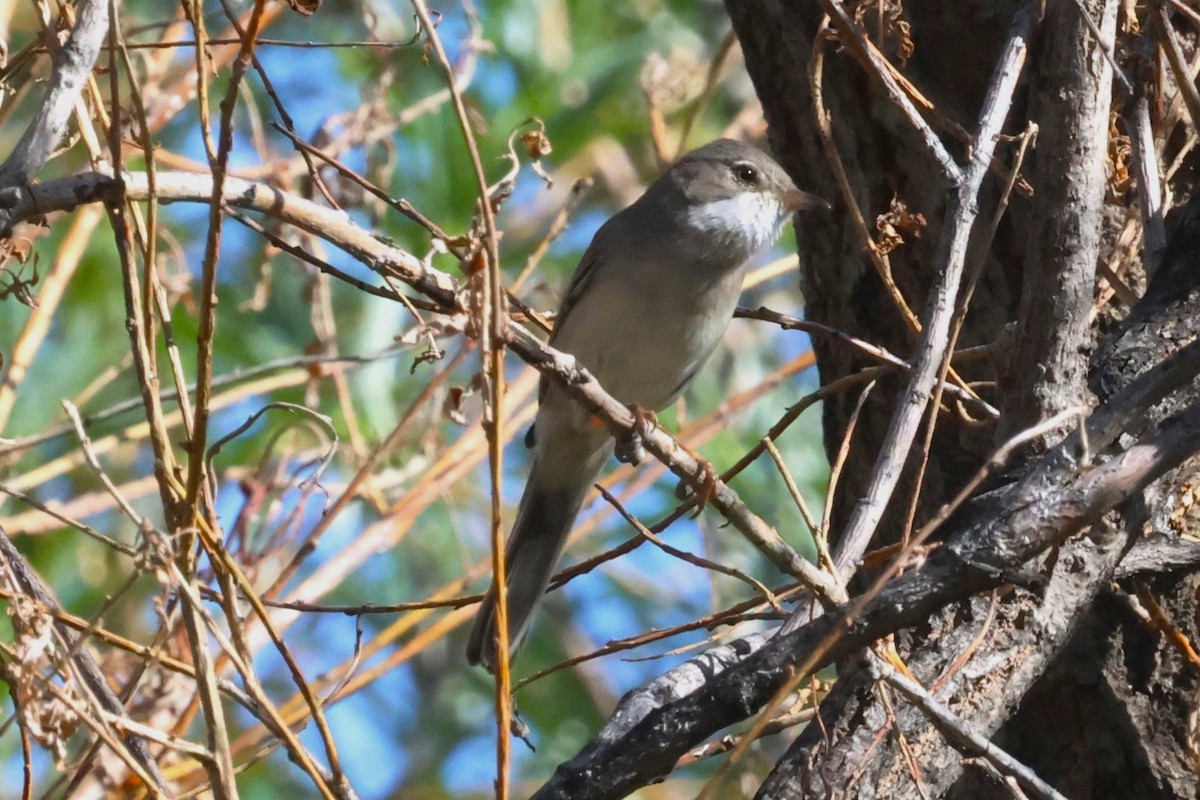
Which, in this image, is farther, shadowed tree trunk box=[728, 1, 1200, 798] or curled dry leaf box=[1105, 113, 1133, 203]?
curled dry leaf box=[1105, 113, 1133, 203]

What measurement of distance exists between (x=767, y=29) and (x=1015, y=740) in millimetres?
2113

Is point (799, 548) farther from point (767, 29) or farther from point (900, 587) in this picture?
point (900, 587)

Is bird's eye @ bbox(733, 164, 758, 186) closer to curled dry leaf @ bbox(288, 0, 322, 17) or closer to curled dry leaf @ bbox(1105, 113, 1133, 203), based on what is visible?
curled dry leaf @ bbox(1105, 113, 1133, 203)

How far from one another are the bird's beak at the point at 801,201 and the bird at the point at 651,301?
0.02 metres

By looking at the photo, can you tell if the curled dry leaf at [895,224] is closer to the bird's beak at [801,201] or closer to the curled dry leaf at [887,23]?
the curled dry leaf at [887,23]

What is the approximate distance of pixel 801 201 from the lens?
163 inches

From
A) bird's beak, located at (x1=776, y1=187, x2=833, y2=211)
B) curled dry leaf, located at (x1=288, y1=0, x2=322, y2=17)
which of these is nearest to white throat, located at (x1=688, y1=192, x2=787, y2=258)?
bird's beak, located at (x1=776, y1=187, x2=833, y2=211)

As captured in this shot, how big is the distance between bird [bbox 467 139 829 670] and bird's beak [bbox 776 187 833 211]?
0.06 feet

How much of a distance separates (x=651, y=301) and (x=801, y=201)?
2.10 ft

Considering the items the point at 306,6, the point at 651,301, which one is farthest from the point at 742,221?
the point at 306,6

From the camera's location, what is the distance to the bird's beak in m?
4.08

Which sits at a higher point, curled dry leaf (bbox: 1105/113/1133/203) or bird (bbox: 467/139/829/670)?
bird (bbox: 467/139/829/670)

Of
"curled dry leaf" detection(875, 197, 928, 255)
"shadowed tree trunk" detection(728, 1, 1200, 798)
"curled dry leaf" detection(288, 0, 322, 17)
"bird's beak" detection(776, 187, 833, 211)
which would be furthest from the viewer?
"bird's beak" detection(776, 187, 833, 211)

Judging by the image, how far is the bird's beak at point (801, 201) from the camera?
408 cm
